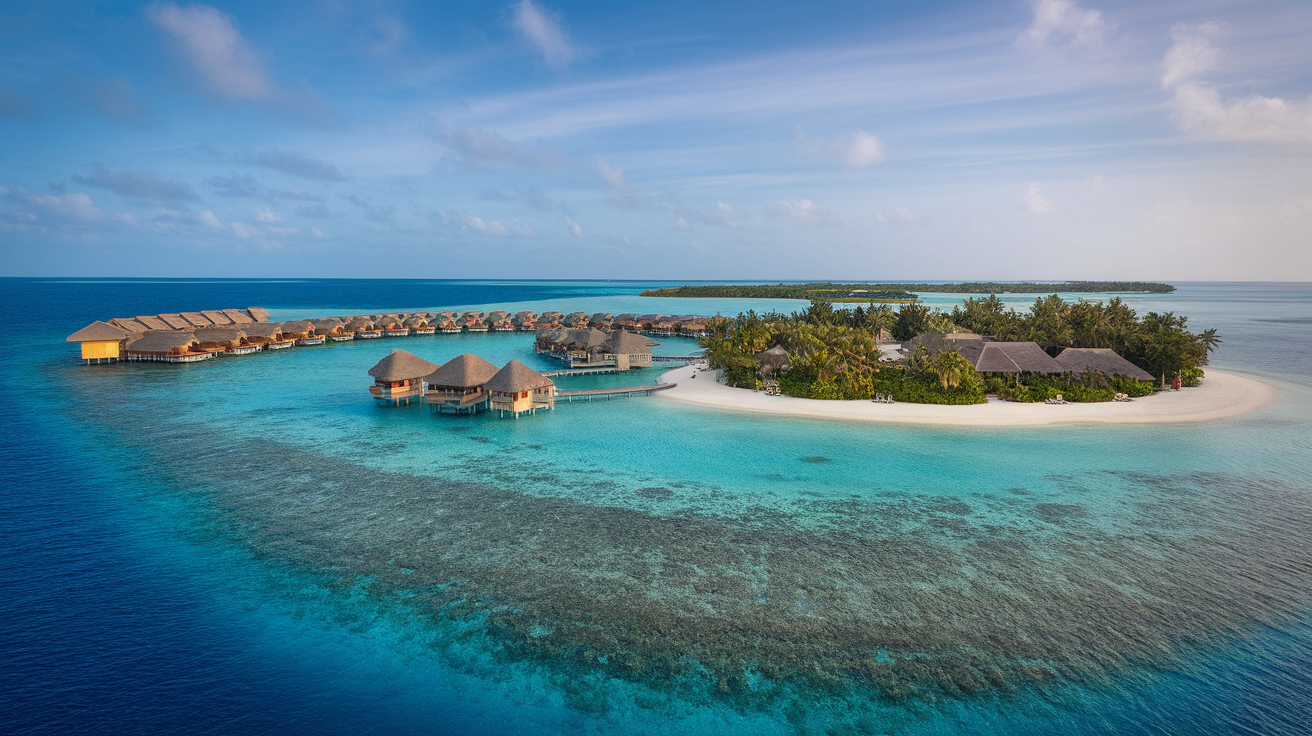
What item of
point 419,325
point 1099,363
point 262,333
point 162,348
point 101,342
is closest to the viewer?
point 1099,363

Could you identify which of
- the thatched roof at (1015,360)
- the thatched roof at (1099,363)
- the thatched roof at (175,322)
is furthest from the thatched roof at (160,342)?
the thatched roof at (1099,363)

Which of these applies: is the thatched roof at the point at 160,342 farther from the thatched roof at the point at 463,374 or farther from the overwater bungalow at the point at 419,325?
the thatched roof at the point at 463,374

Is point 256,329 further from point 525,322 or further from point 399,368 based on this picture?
point 399,368

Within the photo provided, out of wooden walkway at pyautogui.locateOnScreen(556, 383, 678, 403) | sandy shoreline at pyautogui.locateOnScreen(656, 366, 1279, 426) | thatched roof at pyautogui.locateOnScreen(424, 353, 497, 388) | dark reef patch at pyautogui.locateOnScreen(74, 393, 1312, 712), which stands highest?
thatched roof at pyautogui.locateOnScreen(424, 353, 497, 388)

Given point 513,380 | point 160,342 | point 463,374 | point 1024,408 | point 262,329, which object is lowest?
point 1024,408

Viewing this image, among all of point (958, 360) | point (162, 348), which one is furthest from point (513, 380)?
point (162, 348)

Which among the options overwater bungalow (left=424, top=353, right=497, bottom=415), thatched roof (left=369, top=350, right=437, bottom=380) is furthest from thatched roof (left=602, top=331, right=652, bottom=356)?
thatched roof (left=369, top=350, right=437, bottom=380)

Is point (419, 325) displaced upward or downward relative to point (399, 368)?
upward

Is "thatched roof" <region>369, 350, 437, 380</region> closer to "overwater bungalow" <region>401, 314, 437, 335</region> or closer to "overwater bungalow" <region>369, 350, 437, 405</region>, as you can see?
"overwater bungalow" <region>369, 350, 437, 405</region>
